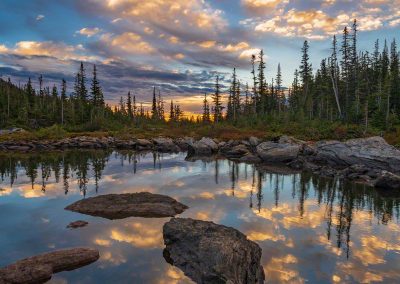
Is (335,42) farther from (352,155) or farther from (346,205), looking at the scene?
(346,205)

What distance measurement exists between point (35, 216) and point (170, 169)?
17.6 m

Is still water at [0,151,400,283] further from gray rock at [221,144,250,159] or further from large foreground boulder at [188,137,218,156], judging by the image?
large foreground boulder at [188,137,218,156]

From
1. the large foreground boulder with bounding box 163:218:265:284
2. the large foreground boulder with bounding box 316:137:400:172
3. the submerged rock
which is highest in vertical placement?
the large foreground boulder with bounding box 316:137:400:172

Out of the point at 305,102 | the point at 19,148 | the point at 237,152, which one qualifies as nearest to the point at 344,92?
the point at 305,102

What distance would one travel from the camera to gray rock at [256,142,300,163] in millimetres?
38031

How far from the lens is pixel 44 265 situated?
995 cm

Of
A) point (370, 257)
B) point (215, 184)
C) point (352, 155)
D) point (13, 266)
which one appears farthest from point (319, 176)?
point (13, 266)

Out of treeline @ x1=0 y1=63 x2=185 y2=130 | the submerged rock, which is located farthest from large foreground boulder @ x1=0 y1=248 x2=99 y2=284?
treeline @ x1=0 y1=63 x2=185 y2=130

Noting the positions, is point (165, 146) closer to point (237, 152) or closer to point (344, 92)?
point (237, 152)

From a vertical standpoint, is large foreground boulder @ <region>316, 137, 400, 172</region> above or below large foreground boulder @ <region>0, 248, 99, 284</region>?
above

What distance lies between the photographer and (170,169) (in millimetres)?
32938

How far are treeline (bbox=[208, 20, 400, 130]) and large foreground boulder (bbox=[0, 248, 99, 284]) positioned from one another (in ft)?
146

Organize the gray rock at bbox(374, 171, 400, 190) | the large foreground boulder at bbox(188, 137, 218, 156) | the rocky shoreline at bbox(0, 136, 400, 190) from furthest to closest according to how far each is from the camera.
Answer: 1. the large foreground boulder at bbox(188, 137, 218, 156)
2. the rocky shoreline at bbox(0, 136, 400, 190)
3. the gray rock at bbox(374, 171, 400, 190)

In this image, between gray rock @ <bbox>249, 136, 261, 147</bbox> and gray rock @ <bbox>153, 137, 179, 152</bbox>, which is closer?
gray rock @ <bbox>249, 136, 261, 147</bbox>
